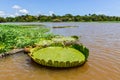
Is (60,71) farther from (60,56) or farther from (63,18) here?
(63,18)

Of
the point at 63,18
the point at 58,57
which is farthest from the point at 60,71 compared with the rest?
the point at 63,18

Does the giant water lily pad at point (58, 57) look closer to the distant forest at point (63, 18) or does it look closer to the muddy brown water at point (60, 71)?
the muddy brown water at point (60, 71)

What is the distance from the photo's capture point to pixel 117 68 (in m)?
7.38

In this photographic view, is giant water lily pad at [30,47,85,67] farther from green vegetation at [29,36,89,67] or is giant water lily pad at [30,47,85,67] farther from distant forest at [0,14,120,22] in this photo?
distant forest at [0,14,120,22]

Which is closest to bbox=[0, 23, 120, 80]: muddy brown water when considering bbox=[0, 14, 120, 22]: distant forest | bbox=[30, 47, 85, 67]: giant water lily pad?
bbox=[30, 47, 85, 67]: giant water lily pad

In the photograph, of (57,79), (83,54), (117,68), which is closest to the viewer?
(57,79)

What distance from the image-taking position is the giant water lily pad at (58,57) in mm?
7180

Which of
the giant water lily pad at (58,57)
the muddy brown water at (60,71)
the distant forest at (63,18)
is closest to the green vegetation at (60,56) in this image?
the giant water lily pad at (58,57)

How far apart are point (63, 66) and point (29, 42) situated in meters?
4.69

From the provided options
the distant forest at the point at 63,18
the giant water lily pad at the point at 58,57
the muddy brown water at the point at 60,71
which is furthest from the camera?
the distant forest at the point at 63,18

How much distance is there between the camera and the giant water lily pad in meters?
7.18

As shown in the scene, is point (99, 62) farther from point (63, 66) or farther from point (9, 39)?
point (9, 39)

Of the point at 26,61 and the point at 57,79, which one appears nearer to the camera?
the point at 57,79

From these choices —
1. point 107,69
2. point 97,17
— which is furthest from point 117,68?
point 97,17
